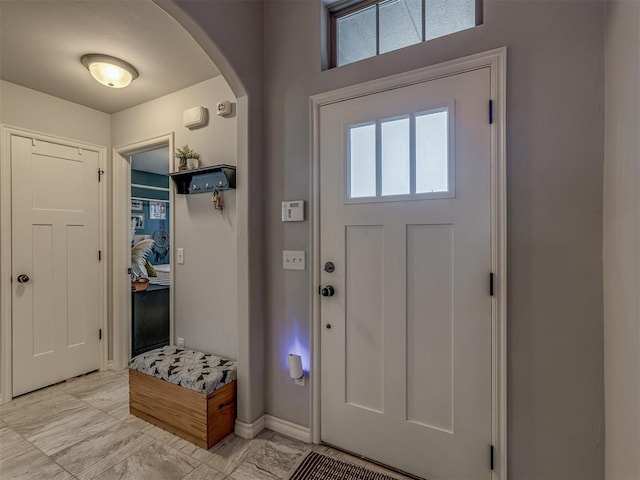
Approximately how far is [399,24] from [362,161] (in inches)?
31.0

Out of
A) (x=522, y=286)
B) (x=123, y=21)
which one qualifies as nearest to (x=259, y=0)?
(x=123, y=21)

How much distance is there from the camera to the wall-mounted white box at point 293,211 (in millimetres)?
1979

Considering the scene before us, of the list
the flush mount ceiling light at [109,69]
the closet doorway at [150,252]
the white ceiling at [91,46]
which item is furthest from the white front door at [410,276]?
the closet doorway at [150,252]

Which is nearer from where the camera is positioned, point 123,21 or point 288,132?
point 123,21

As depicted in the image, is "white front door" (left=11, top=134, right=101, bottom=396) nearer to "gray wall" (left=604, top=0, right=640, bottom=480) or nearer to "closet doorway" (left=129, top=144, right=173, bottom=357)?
"closet doorway" (left=129, top=144, right=173, bottom=357)

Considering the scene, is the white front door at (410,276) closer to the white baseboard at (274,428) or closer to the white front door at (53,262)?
the white baseboard at (274,428)

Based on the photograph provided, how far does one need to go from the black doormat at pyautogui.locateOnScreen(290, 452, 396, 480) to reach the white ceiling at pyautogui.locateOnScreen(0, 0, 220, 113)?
2676 mm

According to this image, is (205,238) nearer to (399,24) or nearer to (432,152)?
(432,152)

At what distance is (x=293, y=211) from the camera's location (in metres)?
2.00

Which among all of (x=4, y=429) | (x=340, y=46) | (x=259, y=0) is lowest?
(x=4, y=429)

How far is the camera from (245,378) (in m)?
2.06

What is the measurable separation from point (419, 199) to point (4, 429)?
3094 mm

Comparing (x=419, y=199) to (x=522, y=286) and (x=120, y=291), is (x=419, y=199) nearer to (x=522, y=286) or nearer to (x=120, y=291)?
(x=522, y=286)

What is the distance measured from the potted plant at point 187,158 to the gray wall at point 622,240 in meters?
2.51
